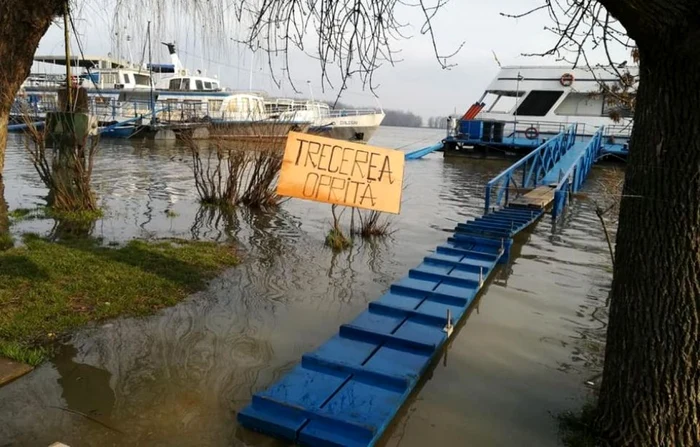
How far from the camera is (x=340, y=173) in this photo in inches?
220

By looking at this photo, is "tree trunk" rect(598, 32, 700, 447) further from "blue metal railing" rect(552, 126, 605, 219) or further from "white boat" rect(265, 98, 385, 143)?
"white boat" rect(265, 98, 385, 143)

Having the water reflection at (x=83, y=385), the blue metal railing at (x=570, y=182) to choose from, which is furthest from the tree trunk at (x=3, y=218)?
the blue metal railing at (x=570, y=182)

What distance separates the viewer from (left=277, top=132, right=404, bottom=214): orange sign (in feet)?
17.9

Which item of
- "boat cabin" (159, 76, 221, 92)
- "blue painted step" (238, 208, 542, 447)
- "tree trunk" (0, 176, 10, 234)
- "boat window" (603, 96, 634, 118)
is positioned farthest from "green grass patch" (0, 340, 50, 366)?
"boat cabin" (159, 76, 221, 92)

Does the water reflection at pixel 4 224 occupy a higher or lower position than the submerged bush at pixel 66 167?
lower

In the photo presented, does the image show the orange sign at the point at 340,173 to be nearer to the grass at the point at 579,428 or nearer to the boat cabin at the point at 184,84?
the grass at the point at 579,428

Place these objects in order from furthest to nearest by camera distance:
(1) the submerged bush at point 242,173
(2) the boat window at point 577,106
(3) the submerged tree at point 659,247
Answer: (2) the boat window at point 577,106 → (1) the submerged bush at point 242,173 → (3) the submerged tree at point 659,247

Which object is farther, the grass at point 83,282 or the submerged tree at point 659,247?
the grass at point 83,282

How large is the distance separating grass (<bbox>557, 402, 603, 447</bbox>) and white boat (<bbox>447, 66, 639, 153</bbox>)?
83.0ft

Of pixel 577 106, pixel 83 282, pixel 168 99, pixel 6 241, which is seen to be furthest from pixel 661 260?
pixel 168 99

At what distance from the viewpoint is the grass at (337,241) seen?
26.8 feet

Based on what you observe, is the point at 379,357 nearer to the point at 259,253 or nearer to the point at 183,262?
the point at 183,262

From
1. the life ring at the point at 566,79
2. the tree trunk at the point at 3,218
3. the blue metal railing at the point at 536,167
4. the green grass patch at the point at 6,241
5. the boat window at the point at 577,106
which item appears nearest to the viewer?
the green grass patch at the point at 6,241

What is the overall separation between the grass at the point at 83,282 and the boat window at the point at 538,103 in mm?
25051
